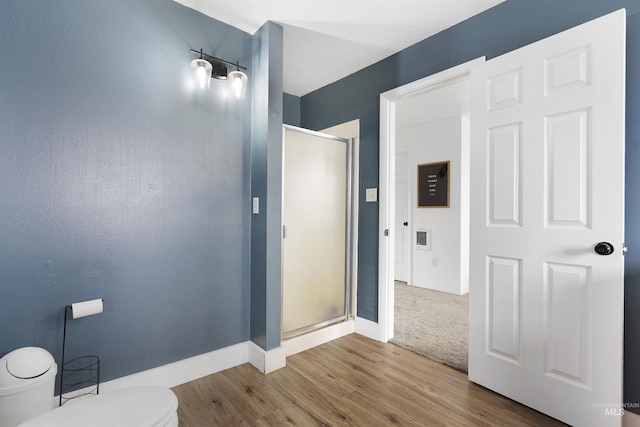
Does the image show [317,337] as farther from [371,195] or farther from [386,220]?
[371,195]

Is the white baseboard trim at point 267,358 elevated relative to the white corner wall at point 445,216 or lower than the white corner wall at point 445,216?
lower

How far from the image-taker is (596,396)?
1.55 metres

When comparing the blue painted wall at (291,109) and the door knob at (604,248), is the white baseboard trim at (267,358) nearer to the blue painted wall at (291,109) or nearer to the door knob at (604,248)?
the door knob at (604,248)

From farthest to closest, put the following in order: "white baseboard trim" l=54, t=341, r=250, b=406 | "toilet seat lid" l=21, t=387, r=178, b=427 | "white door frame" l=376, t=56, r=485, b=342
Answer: "white door frame" l=376, t=56, r=485, b=342, "white baseboard trim" l=54, t=341, r=250, b=406, "toilet seat lid" l=21, t=387, r=178, b=427

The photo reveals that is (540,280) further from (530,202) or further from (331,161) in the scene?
(331,161)

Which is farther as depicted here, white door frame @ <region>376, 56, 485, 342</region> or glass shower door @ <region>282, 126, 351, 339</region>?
white door frame @ <region>376, 56, 485, 342</region>

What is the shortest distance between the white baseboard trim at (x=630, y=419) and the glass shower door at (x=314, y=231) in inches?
74.6

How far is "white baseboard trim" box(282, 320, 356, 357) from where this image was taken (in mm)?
2506

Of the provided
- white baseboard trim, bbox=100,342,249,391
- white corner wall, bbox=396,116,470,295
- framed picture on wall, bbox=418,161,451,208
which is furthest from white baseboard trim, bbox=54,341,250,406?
framed picture on wall, bbox=418,161,451,208

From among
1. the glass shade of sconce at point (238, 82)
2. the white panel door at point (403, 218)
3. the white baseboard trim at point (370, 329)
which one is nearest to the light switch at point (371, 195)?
the white baseboard trim at point (370, 329)

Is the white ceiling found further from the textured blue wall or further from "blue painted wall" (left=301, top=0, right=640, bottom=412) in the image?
the textured blue wall

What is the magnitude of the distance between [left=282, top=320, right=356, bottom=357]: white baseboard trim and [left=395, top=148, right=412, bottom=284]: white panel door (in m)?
2.23

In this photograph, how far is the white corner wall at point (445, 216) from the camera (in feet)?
14.1

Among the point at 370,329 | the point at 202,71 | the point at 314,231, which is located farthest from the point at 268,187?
the point at 370,329
